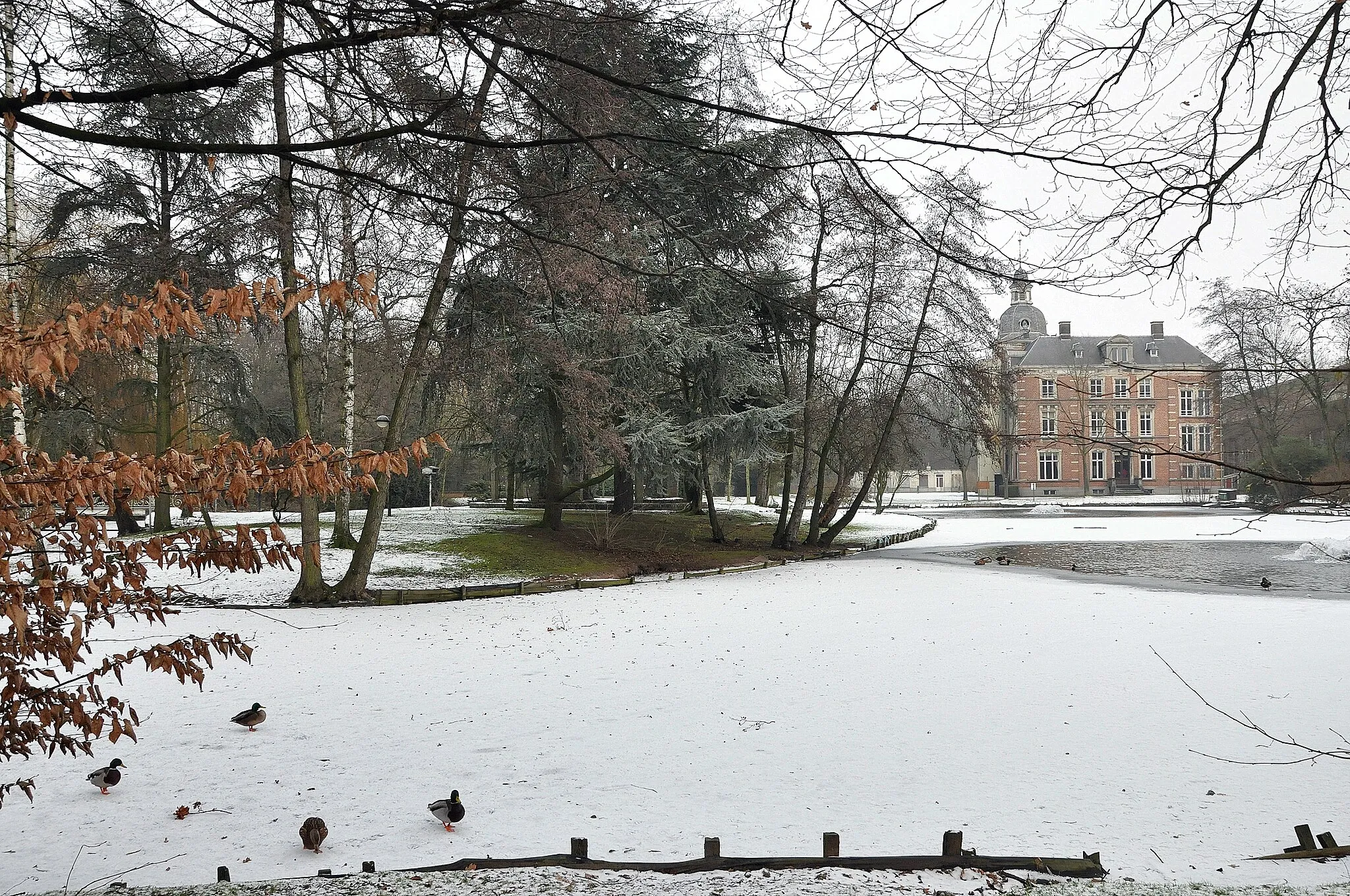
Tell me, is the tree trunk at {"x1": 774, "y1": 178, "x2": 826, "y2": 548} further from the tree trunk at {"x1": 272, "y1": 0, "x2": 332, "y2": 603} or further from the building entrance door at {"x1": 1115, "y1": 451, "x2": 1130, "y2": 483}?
the building entrance door at {"x1": 1115, "y1": 451, "x2": 1130, "y2": 483}

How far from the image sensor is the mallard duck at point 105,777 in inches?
220

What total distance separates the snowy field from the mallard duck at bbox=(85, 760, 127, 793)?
0.10 m

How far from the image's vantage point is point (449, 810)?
5039 millimetres

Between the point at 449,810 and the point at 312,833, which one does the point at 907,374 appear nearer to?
the point at 449,810

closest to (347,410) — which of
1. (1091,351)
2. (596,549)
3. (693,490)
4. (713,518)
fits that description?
(596,549)

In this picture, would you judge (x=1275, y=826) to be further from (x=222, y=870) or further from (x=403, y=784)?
(x=222, y=870)

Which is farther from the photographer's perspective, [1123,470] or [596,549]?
[1123,470]

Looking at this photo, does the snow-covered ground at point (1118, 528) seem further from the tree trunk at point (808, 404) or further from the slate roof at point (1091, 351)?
the slate roof at point (1091, 351)

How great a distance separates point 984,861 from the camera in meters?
4.33

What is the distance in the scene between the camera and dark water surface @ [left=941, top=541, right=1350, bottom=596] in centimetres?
1608

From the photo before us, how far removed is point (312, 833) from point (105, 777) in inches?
70.0

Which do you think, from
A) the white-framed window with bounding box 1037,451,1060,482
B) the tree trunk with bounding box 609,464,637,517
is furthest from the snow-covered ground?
the white-framed window with bounding box 1037,451,1060,482

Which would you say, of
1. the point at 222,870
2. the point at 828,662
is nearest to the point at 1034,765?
the point at 828,662

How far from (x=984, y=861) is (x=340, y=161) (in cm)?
841
